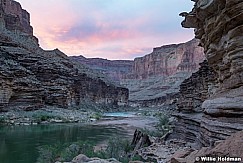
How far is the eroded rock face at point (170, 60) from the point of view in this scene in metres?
110

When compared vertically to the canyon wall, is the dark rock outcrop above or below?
below

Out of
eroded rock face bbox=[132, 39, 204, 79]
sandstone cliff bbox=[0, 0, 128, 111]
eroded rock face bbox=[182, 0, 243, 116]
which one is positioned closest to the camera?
eroded rock face bbox=[182, 0, 243, 116]

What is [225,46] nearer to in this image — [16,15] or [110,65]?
[16,15]

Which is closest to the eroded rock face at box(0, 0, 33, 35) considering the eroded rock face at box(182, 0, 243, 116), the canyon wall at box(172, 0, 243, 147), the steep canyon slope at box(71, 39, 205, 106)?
the steep canyon slope at box(71, 39, 205, 106)

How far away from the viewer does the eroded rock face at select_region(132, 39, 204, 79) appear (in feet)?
361

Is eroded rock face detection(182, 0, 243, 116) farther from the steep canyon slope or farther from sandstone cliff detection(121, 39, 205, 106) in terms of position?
the steep canyon slope

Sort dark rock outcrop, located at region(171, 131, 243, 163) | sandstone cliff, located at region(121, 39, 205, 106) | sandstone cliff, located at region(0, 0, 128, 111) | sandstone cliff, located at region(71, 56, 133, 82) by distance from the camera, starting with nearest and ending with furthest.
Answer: dark rock outcrop, located at region(171, 131, 243, 163) → sandstone cliff, located at region(0, 0, 128, 111) → sandstone cliff, located at region(121, 39, 205, 106) → sandstone cliff, located at region(71, 56, 133, 82)

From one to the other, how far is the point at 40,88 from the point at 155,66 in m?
101

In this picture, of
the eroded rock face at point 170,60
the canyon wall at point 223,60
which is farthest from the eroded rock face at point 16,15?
the eroded rock face at point 170,60

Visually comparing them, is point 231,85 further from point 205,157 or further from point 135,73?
point 135,73

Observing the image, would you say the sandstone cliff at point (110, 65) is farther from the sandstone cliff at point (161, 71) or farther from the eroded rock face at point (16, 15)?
the eroded rock face at point (16, 15)

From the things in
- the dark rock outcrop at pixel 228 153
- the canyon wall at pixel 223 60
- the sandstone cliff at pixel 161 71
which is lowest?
the dark rock outcrop at pixel 228 153

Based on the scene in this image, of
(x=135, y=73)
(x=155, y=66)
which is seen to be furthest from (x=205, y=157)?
(x=135, y=73)

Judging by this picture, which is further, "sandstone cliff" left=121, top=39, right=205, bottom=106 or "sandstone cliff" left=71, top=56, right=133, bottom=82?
"sandstone cliff" left=71, top=56, right=133, bottom=82
